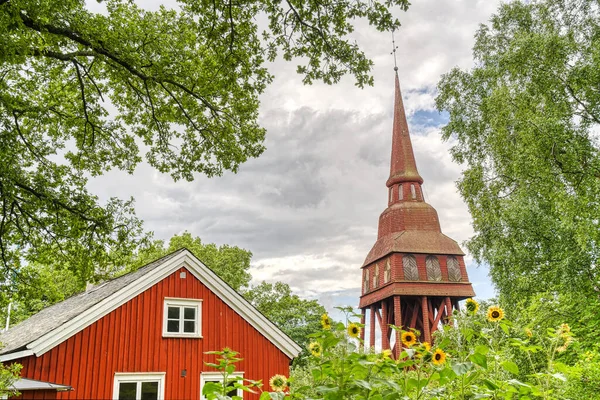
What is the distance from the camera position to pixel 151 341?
12.2 m

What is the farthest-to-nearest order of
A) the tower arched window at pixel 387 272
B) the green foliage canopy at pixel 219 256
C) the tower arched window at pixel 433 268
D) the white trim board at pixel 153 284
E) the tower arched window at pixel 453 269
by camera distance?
the green foliage canopy at pixel 219 256 → the tower arched window at pixel 387 272 → the tower arched window at pixel 453 269 → the tower arched window at pixel 433 268 → the white trim board at pixel 153 284

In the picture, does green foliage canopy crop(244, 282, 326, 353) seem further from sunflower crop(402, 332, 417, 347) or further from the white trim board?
sunflower crop(402, 332, 417, 347)

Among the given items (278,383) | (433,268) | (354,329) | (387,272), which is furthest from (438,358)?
(387,272)

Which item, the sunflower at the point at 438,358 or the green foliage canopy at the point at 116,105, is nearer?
the sunflower at the point at 438,358

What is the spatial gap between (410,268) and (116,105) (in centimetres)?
2211

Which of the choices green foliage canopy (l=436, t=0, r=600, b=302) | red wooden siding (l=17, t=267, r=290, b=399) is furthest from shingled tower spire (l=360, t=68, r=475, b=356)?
red wooden siding (l=17, t=267, r=290, b=399)

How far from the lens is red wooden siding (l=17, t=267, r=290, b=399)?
1101 centimetres

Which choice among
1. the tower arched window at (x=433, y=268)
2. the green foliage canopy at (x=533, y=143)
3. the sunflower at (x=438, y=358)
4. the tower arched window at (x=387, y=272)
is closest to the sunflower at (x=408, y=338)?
the sunflower at (x=438, y=358)

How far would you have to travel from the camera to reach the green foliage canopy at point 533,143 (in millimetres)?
10734

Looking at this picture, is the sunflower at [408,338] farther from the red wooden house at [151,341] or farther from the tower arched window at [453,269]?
the tower arched window at [453,269]

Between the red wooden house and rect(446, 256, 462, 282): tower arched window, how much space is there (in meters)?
17.9

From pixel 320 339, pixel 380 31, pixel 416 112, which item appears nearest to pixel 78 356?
pixel 380 31

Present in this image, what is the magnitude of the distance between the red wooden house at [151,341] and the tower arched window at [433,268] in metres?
16.9

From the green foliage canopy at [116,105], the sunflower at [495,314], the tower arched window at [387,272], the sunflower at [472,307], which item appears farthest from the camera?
the tower arched window at [387,272]
